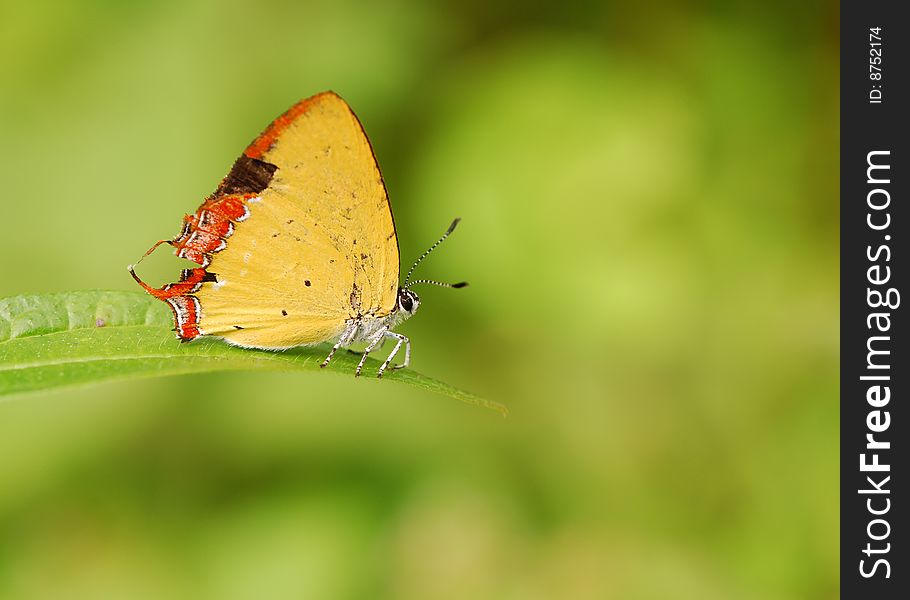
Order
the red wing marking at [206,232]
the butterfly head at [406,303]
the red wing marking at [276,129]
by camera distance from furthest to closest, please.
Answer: the butterfly head at [406,303] → the red wing marking at [206,232] → the red wing marking at [276,129]

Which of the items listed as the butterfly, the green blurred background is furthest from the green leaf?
the green blurred background

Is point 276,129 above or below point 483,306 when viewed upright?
below

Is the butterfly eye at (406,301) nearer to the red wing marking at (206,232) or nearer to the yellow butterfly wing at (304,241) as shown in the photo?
the yellow butterfly wing at (304,241)

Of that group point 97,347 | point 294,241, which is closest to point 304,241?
point 294,241

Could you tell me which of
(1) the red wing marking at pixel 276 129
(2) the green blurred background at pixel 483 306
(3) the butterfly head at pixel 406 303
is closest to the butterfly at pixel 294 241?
(1) the red wing marking at pixel 276 129

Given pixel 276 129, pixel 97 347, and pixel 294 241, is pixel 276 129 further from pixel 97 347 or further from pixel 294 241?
pixel 97 347
